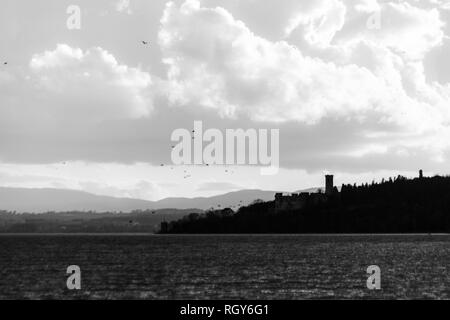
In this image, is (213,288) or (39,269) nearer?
(213,288)

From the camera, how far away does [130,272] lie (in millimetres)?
150000

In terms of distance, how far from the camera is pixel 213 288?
11762cm

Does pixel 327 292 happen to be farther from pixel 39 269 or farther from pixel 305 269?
pixel 39 269

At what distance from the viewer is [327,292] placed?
11194 centimetres
